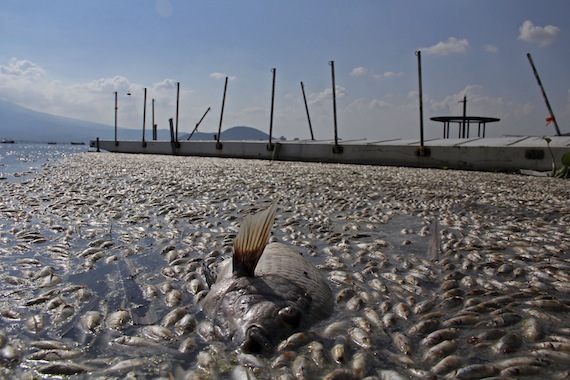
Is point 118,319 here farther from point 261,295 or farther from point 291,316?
point 291,316

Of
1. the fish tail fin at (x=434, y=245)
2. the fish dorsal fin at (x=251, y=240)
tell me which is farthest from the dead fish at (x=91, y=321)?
the fish tail fin at (x=434, y=245)

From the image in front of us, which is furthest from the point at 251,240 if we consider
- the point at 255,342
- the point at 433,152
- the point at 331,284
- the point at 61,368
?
the point at 433,152

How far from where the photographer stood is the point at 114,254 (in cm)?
436

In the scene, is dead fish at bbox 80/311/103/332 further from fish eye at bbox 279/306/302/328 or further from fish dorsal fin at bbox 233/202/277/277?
fish eye at bbox 279/306/302/328

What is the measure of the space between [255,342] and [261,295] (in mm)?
443

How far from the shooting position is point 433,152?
18.4 meters

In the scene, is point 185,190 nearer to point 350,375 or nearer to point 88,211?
point 88,211

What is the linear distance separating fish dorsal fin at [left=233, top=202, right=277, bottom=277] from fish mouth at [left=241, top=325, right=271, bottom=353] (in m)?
0.68

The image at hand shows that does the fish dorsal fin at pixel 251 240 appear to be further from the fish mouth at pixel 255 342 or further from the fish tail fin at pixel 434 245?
the fish tail fin at pixel 434 245

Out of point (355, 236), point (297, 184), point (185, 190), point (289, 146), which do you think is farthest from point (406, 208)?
point (289, 146)

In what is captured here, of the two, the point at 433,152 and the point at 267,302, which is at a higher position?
the point at 433,152

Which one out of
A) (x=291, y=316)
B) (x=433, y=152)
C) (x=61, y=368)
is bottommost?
(x=61, y=368)

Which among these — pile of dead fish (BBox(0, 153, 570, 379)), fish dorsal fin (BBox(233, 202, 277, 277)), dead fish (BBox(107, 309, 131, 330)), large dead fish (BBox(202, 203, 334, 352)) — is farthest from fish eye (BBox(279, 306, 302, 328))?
dead fish (BBox(107, 309, 131, 330))

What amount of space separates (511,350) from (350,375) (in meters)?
1.01
